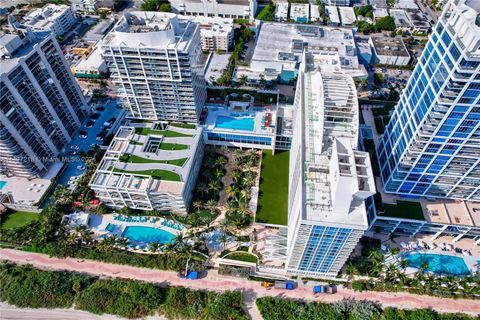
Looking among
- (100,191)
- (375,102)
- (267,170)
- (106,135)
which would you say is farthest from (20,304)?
(375,102)

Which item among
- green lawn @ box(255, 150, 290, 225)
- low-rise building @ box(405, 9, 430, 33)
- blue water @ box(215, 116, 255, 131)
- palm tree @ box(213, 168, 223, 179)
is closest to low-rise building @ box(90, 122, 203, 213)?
palm tree @ box(213, 168, 223, 179)

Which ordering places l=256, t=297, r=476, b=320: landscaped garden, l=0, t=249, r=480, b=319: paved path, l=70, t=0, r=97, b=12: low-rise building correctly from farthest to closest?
1. l=70, t=0, r=97, b=12: low-rise building
2. l=0, t=249, r=480, b=319: paved path
3. l=256, t=297, r=476, b=320: landscaped garden

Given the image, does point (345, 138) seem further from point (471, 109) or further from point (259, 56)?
point (259, 56)

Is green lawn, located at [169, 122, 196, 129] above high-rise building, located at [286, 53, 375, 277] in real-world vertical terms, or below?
below

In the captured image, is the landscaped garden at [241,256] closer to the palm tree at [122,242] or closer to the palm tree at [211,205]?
the palm tree at [211,205]

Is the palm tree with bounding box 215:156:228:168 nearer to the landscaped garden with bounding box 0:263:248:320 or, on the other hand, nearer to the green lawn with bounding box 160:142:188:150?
the green lawn with bounding box 160:142:188:150

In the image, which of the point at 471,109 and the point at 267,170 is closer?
the point at 471,109

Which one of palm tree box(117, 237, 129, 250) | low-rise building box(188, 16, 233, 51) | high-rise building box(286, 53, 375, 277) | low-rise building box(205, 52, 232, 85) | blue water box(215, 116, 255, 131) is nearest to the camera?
high-rise building box(286, 53, 375, 277)

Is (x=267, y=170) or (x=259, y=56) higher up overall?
(x=259, y=56)
